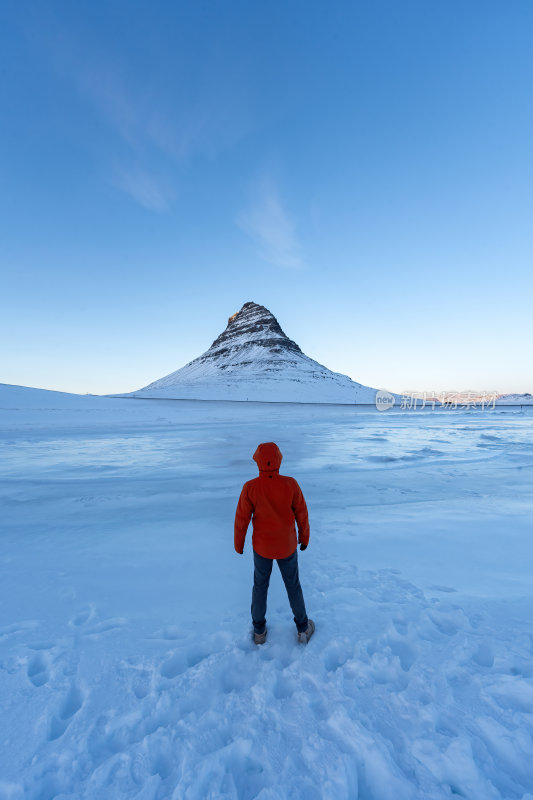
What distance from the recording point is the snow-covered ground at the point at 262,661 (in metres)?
2.19

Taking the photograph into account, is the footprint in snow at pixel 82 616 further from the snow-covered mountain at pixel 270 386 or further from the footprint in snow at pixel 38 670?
the snow-covered mountain at pixel 270 386

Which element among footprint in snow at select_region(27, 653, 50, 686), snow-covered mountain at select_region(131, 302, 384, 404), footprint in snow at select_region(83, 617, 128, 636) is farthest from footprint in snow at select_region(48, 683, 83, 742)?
snow-covered mountain at select_region(131, 302, 384, 404)

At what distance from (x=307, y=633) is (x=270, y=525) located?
113 cm

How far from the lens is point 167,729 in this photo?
2418 millimetres

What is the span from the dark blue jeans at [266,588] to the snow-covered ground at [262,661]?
234mm

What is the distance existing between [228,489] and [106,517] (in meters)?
2.70

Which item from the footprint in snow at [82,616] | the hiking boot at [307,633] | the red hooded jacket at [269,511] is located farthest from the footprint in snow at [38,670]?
the hiking boot at [307,633]

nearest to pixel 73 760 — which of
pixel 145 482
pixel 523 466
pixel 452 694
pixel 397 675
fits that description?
pixel 397 675

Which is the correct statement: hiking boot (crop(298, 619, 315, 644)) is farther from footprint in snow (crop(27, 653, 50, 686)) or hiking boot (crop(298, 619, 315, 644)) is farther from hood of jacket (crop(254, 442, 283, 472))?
footprint in snow (crop(27, 653, 50, 686))

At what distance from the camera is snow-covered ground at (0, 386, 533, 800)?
2189 mm

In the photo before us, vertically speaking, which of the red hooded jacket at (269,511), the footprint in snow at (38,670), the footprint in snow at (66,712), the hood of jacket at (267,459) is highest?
the hood of jacket at (267,459)

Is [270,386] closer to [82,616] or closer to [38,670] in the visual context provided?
[82,616]

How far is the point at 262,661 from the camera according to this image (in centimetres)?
303

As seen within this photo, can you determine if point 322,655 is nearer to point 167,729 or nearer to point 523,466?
point 167,729
